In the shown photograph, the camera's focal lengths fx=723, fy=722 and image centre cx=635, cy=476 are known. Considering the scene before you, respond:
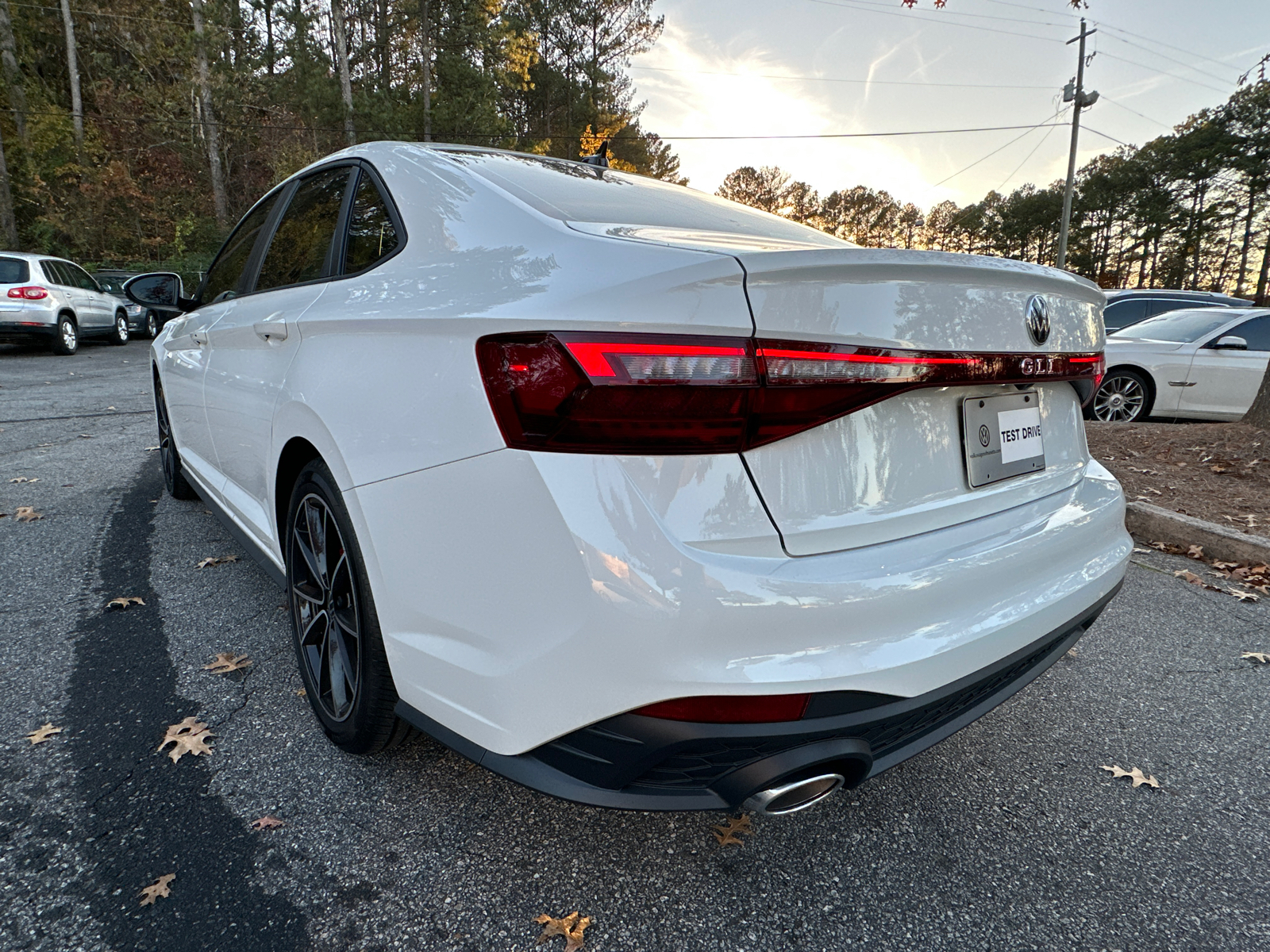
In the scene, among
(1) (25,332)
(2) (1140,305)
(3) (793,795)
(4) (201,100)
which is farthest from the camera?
(4) (201,100)

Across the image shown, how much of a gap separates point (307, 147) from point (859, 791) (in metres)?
27.9

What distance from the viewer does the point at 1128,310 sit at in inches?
430

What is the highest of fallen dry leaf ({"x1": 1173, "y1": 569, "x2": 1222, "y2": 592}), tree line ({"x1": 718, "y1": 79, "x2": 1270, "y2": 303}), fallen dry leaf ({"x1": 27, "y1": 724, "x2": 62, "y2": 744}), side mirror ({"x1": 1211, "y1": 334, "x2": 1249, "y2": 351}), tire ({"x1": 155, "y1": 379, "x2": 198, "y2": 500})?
tree line ({"x1": 718, "y1": 79, "x2": 1270, "y2": 303})

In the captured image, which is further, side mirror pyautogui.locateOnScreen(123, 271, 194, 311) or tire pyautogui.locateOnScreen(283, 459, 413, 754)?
side mirror pyautogui.locateOnScreen(123, 271, 194, 311)

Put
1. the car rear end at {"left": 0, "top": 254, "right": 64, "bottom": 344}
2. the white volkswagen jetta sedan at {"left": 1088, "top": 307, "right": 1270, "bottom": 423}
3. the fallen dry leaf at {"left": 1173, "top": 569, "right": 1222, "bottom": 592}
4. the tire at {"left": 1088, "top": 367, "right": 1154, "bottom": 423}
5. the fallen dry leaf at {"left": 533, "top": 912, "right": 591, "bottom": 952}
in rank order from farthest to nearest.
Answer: the car rear end at {"left": 0, "top": 254, "right": 64, "bottom": 344} → the tire at {"left": 1088, "top": 367, "right": 1154, "bottom": 423} → the white volkswagen jetta sedan at {"left": 1088, "top": 307, "right": 1270, "bottom": 423} → the fallen dry leaf at {"left": 1173, "top": 569, "right": 1222, "bottom": 592} → the fallen dry leaf at {"left": 533, "top": 912, "right": 591, "bottom": 952}

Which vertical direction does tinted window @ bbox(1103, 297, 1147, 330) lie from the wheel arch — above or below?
above

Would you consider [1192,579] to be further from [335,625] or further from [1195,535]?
[335,625]

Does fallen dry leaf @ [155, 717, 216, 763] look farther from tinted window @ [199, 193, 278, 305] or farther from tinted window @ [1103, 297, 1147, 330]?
tinted window @ [1103, 297, 1147, 330]

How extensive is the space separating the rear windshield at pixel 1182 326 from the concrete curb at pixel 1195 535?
186 inches

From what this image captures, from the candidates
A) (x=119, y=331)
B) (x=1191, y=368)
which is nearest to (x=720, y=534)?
(x=1191, y=368)

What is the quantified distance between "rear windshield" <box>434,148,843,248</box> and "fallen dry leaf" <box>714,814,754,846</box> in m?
1.43

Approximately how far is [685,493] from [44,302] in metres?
15.8

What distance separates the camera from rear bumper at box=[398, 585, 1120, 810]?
119 centimetres

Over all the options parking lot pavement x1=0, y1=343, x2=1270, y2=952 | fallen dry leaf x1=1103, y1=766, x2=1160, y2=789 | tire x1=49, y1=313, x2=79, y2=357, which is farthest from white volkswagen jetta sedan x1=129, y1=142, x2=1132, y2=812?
tire x1=49, y1=313, x2=79, y2=357
